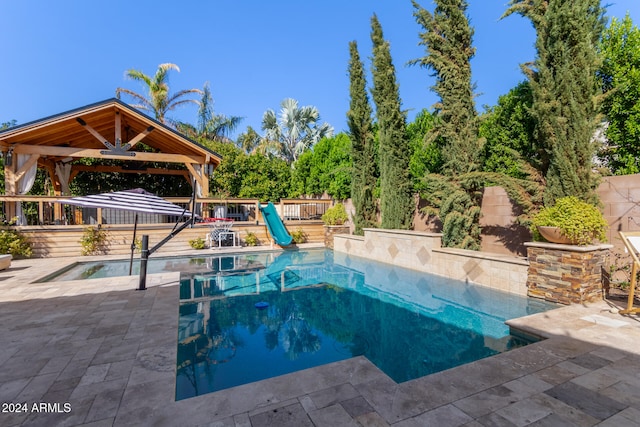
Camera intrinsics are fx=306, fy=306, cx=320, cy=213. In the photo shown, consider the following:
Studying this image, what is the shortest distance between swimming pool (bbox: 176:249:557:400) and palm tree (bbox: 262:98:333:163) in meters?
19.9

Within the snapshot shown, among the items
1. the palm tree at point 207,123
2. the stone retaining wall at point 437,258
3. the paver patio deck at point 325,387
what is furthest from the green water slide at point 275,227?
the palm tree at point 207,123

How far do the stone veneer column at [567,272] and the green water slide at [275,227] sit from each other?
25.5 ft

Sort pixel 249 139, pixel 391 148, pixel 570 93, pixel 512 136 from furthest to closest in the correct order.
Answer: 1. pixel 249 139
2. pixel 391 148
3. pixel 512 136
4. pixel 570 93

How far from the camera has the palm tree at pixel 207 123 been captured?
850 inches

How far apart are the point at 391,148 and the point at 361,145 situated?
206 cm

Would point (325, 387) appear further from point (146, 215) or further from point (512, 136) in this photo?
point (146, 215)

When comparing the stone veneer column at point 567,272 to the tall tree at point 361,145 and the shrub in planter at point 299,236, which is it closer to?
the tall tree at point 361,145

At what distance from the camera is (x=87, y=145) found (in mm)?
13328

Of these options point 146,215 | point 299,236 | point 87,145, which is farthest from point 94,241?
point 299,236

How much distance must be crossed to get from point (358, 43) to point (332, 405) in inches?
485

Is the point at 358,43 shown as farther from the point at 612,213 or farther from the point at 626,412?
the point at 626,412

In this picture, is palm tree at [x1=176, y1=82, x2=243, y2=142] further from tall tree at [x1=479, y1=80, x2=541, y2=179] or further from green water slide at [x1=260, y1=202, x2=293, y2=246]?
tall tree at [x1=479, y1=80, x2=541, y2=179]

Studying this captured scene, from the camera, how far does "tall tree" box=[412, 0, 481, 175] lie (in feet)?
24.2

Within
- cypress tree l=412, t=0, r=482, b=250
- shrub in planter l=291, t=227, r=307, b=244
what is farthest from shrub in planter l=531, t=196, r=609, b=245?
shrub in planter l=291, t=227, r=307, b=244
